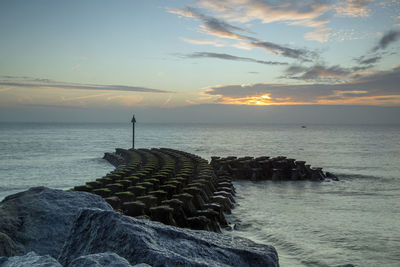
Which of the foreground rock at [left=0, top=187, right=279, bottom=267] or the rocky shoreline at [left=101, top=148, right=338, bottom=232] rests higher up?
the foreground rock at [left=0, top=187, right=279, bottom=267]

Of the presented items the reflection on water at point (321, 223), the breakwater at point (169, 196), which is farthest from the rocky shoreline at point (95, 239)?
the reflection on water at point (321, 223)

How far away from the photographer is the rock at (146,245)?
3.51 metres

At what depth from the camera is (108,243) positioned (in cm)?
367

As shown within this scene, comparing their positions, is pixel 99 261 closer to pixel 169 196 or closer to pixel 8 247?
pixel 8 247

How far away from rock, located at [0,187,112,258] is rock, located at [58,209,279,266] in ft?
4.67

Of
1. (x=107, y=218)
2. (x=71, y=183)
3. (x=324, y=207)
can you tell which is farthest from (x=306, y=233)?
(x=71, y=183)

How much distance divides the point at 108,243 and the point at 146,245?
17.1 inches

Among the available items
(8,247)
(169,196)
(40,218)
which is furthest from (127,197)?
(8,247)

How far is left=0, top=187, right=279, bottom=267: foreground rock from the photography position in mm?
3385

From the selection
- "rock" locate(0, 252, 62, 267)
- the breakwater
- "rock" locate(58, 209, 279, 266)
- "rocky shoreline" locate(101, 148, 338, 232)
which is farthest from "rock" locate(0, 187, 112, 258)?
"rocky shoreline" locate(101, 148, 338, 232)

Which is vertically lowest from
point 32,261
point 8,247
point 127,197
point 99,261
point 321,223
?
point 321,223

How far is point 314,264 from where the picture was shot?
11.0 meters

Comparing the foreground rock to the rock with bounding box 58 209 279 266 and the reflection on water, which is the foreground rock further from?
the reflection on water

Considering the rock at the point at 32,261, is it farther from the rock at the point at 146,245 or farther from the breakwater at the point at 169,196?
the breakwater at the point at 169,196
